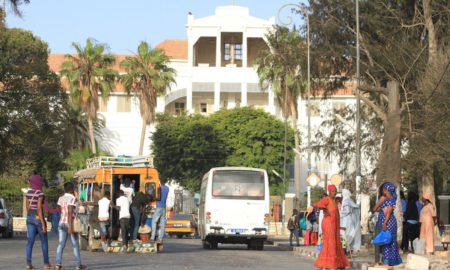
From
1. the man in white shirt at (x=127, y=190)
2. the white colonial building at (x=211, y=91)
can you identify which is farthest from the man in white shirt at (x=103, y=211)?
the white colonial building at (x=211, y=91)

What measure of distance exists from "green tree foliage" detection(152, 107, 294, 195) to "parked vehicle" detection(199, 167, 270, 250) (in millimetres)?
39857

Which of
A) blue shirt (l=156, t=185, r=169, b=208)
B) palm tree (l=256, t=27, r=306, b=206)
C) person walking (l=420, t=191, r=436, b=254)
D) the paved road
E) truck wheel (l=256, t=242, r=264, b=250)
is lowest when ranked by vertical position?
the paved road

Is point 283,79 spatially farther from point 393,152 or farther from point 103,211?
point 103,211

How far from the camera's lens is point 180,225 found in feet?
135

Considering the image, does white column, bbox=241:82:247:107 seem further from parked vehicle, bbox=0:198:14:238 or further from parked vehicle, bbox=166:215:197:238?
parked vehicle, bbox=0:198:14:238

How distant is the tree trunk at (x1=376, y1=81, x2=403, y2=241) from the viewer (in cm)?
2178

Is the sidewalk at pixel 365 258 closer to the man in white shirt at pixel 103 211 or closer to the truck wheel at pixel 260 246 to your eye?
the truck wheel at pixel 260 246

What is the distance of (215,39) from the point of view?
Answer: 8400 centimetres

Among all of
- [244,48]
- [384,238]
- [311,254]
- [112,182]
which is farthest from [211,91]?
[384,238]

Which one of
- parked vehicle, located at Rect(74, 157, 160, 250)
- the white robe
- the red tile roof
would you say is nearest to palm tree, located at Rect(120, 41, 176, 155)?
the red tile roof

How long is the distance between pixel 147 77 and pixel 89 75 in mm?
4342

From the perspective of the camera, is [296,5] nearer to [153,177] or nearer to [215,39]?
[153,177]

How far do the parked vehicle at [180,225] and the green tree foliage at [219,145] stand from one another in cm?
2513

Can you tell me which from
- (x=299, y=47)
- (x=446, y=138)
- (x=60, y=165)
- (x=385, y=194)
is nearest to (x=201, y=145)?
(x=60, y=165)
